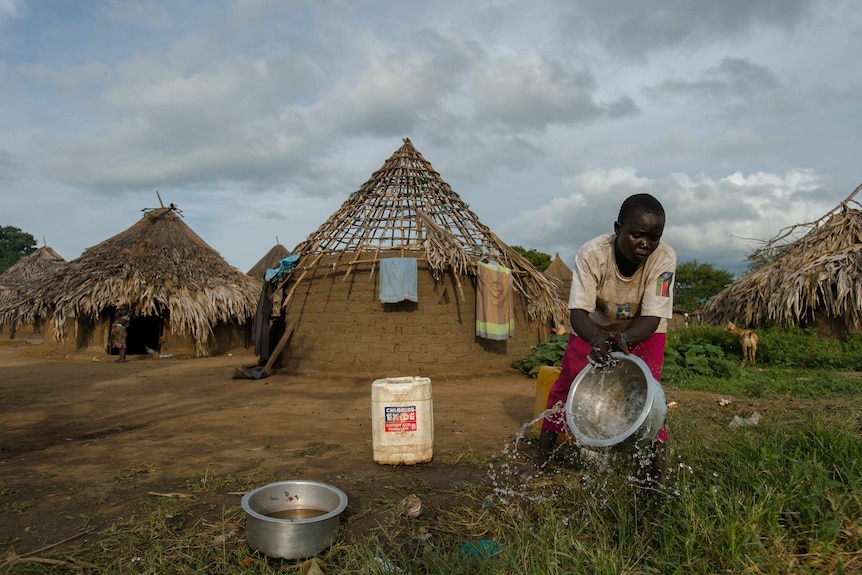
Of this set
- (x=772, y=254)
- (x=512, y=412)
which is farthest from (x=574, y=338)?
(x=772, y=254)

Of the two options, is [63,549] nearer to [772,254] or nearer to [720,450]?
[720,450]

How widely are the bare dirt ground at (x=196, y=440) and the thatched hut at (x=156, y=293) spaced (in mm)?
3985

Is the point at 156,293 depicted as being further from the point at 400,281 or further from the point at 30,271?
the point at 30,271

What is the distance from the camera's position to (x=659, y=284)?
9.87ft

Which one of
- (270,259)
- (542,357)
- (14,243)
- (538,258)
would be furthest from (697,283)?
(14,243)

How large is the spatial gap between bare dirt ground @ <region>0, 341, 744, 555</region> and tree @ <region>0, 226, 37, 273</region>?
34522mm

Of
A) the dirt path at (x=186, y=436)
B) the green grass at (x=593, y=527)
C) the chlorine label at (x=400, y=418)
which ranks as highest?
the chlorine label at (x=400, y=418)

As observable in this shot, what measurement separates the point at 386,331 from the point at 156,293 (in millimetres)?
6920

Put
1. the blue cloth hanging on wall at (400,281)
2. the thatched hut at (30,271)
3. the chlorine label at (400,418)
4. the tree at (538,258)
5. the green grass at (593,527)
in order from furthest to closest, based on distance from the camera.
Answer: the tree at (538,258) < the thatched hut at (30,271) < the blue cloth hanging on wall at (400,281) < the chlorine label at (400,418) < the green grass at (593,527)

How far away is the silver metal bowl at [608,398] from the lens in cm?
270

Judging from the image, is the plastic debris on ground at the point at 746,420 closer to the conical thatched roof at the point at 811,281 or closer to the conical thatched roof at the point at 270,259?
the conical thatched roof at the point at 811,281

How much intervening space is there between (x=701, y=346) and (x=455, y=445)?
6.28m

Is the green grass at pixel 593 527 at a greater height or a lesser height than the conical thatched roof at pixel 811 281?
lesser

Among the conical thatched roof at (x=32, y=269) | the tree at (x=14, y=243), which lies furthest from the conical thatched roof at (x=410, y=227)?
the tree at (x=14, y=243)
